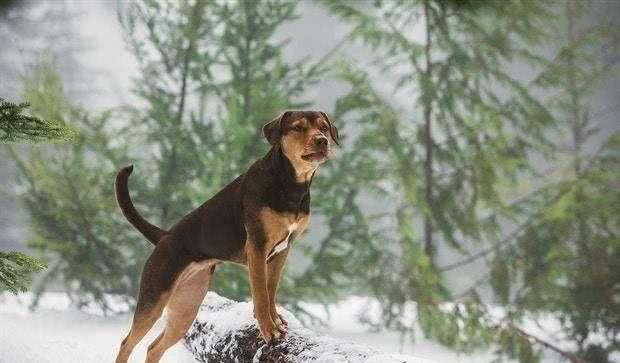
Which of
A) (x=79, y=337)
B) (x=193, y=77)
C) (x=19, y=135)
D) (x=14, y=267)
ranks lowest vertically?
(x=79, y=337)

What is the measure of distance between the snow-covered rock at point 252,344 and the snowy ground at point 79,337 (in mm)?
196

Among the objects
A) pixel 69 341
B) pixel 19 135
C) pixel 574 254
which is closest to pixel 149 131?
pixel 69 341

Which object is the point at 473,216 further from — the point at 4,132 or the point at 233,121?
the point at 4,132

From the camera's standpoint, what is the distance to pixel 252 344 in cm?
210

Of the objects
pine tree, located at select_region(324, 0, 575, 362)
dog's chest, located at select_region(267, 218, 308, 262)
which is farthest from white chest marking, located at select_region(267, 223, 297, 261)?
pine tree, located at select_region(324, 0, 575, 362)

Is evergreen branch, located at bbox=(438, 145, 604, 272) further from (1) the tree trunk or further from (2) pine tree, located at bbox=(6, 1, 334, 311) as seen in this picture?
(2) pine tree, located at bbox=(6, 1, 334, 311)

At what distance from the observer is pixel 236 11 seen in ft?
22.6

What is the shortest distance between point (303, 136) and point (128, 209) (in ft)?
2.56

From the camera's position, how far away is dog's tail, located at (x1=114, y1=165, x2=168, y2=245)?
203cm

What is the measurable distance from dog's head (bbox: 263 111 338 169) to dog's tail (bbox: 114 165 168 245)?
567 millimetres

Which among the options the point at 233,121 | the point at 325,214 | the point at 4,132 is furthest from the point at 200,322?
the point at 325,214

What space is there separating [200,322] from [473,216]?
4680mm

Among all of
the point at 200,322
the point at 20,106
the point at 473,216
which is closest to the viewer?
the point at 20,106

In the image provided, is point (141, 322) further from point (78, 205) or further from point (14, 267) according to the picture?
point (78, 205)
